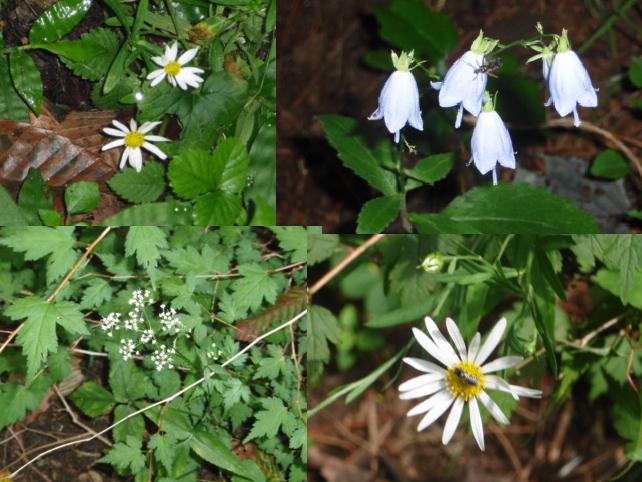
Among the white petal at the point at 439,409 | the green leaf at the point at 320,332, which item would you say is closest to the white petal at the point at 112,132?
the green leaf at the point at 320,332

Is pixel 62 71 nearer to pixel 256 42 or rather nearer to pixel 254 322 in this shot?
pixel 256 42

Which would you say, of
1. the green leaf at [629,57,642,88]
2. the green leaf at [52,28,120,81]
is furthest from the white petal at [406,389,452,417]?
the green leaf at [629,57,642,88]

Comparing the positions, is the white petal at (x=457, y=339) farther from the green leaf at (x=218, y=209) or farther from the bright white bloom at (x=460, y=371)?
the green leaf at (x=218, y=209)

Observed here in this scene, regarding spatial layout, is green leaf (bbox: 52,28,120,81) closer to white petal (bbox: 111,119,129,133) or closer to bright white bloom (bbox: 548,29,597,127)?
white petal (bbox: 111,119,129,133)

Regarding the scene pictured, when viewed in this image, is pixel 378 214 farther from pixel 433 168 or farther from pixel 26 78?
pixel 26 78

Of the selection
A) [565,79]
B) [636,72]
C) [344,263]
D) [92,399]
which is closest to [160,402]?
[92,399]

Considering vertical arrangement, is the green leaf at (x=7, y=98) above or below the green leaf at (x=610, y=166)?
above
